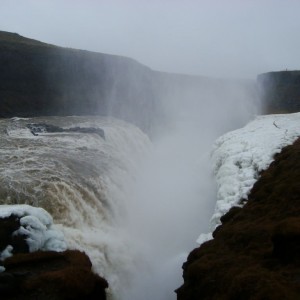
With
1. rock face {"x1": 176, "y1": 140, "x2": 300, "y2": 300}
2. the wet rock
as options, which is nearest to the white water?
the wet rock

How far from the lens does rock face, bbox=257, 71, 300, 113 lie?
202 feet

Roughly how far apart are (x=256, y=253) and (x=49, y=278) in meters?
5.25

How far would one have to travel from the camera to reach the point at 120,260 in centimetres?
1627

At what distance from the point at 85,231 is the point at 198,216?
8.16 m

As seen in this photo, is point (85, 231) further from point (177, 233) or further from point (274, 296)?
point (274, 296)

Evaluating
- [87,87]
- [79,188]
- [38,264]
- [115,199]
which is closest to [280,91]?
[87,87]

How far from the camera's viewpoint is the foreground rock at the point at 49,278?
10.1m

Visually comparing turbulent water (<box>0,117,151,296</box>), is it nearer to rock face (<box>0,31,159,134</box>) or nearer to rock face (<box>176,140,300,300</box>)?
rock face (<box>176,140,300,300</box>)

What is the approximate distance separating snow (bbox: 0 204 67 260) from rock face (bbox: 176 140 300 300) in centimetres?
404

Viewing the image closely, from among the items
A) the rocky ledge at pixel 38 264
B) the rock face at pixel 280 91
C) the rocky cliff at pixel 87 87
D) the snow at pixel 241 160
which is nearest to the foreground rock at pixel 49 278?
the rocky ledge at pixel 38 264

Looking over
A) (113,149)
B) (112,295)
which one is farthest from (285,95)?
(112,295)

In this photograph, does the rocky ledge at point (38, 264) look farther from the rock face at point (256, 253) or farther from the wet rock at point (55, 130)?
the wet rock at point (55, 130)

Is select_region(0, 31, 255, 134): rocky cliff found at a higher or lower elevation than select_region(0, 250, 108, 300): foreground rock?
higher

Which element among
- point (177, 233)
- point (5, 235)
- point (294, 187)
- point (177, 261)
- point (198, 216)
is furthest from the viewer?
point (198, 216)
